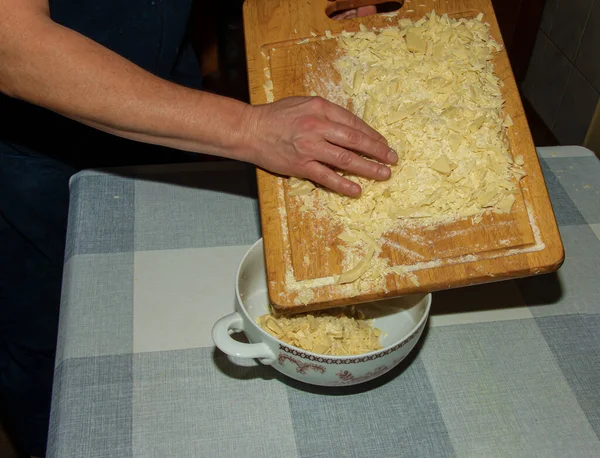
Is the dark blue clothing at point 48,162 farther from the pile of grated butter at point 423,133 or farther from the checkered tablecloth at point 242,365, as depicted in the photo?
the pile of grated butter at point 423,133

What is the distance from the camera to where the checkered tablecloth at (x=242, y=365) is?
867 mm

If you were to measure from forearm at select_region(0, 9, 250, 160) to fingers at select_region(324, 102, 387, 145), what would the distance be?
12 cm

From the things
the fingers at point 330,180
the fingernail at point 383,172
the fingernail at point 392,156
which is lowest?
the fingers at point 330,180

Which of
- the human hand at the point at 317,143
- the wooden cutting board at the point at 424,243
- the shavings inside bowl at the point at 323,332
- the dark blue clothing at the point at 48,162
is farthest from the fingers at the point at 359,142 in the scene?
the dark blue clothing at the point at 48,162

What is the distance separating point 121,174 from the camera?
118 centimetres

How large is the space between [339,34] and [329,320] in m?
0.45

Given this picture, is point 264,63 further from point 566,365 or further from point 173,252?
point 566,365

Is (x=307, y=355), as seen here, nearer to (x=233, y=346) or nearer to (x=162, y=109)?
(x=233, y=346)

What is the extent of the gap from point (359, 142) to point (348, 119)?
0.04m

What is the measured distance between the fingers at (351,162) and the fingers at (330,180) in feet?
0.05

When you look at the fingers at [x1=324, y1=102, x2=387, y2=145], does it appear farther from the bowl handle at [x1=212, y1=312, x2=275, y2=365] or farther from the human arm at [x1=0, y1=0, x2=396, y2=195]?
the bowl handle at [x1=212, y1=312, x2=275, y2=365]

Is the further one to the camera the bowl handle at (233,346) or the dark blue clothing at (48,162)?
the dark blue clothing at (48,162)

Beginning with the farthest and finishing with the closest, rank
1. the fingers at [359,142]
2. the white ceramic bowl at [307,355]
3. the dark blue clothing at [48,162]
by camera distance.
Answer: the dark blue clothing at [48,162], the fingers at [359,142], the white ceramic bowl at [307,355]

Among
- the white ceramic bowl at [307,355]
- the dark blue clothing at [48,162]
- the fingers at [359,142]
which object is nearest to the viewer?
the white ceramic bowl at [307,355]
